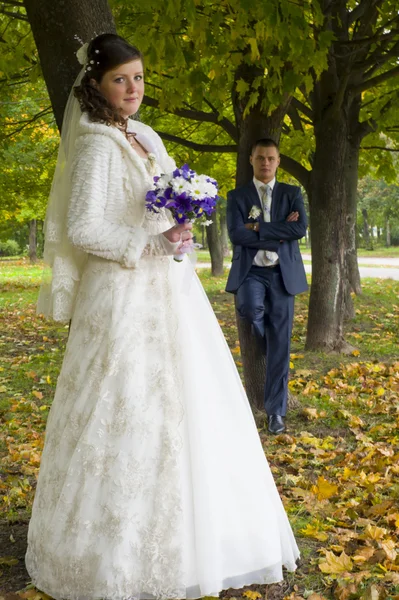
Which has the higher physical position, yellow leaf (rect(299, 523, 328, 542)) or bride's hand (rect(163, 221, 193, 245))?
bride's hand (rect(163, 221, 193, 245))

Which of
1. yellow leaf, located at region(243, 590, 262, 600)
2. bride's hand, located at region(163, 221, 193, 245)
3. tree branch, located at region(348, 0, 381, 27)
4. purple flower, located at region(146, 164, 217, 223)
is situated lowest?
yellow leaf, located at region(243, 590, 262, 600)

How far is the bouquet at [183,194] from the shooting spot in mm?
3000

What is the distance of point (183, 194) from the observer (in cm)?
299

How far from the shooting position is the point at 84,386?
10.2 ft

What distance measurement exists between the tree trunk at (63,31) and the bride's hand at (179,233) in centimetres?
128

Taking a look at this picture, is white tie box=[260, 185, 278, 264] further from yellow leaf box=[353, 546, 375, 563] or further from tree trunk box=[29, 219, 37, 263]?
tree trunk box=[29, 219, 37, 263]

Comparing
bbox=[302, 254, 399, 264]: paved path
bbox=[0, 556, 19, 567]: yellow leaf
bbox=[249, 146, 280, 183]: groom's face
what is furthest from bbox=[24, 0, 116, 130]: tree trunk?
bbox=[302, 254, 399, 264]: paved path

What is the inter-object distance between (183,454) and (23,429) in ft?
11.3

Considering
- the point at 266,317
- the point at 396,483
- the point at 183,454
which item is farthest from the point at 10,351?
the point at 183,454

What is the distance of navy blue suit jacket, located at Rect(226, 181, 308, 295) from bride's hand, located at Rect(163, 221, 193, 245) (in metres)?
2.64

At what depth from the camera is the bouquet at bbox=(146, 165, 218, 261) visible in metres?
3.00

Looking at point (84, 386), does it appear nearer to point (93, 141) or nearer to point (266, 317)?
point (93, 141)

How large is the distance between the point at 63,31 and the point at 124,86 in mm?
968

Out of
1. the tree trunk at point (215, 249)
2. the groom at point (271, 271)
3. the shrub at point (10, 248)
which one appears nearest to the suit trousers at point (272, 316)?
the groom at point (271, 271)
